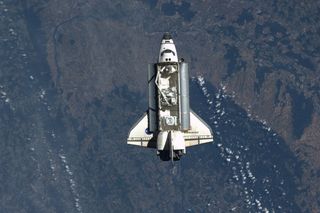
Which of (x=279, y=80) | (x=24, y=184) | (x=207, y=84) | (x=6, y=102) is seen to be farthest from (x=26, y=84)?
(x=279, y=80)

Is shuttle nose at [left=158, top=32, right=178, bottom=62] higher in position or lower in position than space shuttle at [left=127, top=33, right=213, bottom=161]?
higher

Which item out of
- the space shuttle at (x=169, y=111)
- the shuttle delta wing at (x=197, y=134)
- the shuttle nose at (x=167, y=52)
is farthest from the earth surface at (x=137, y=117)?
the space shuttle at (x=169, y=111)

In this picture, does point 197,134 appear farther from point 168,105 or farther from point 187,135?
point 168,105

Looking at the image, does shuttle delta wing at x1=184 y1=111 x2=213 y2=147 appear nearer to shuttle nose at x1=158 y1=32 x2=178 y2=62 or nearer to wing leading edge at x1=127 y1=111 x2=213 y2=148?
wing leading edge at x1=127 y1=111 x2=213 y2=148

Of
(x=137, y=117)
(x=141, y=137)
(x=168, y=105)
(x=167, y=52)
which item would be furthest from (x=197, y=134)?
(x=137, y=117)

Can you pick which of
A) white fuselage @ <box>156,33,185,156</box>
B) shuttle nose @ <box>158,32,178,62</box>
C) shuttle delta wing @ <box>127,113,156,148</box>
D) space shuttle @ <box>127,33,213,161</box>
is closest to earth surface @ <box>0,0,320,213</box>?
shuttle nose @ <box>158,32,178,62</box>

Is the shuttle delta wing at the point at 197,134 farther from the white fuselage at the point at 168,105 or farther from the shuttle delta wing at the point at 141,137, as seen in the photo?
the shuttle delta wing at the point at 141,137
